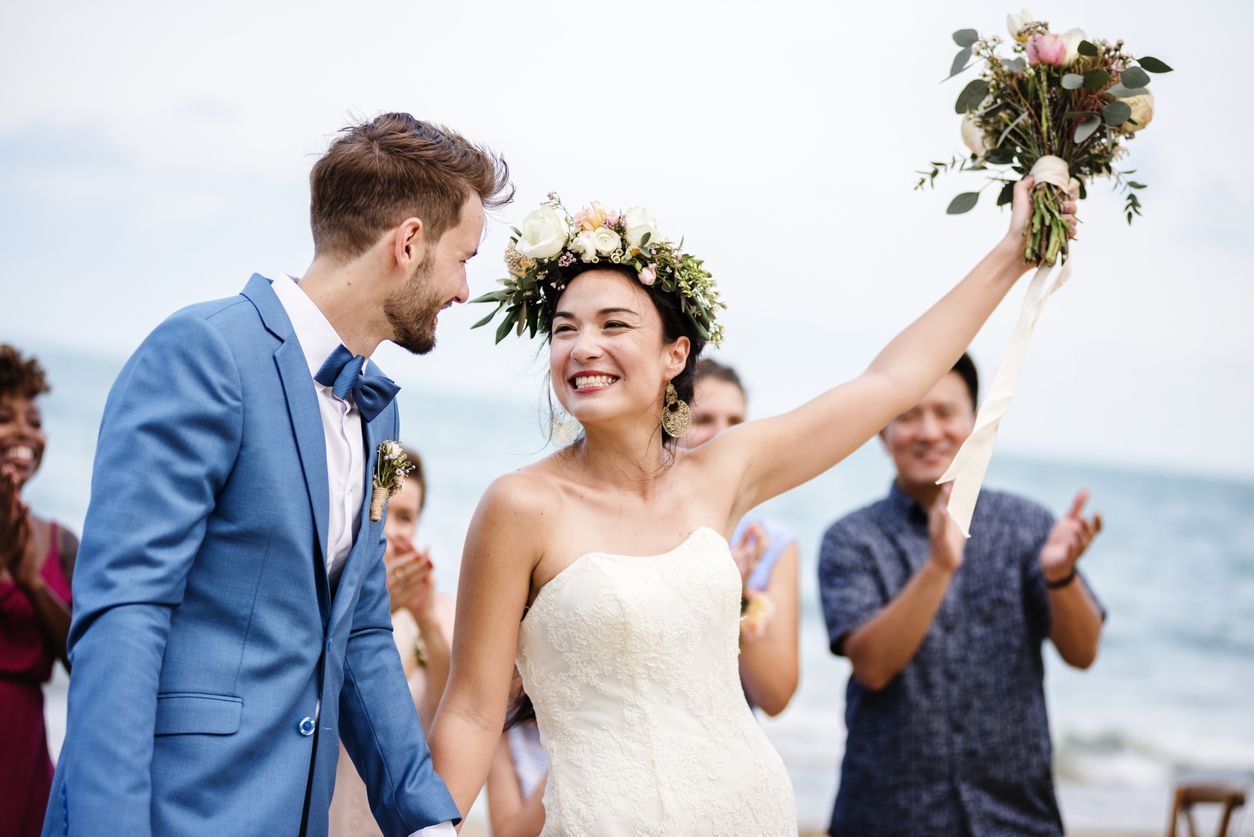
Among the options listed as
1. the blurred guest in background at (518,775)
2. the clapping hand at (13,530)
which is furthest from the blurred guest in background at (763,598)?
the clapping hand at (13,530)

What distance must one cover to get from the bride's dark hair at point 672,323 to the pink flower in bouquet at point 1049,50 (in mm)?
999

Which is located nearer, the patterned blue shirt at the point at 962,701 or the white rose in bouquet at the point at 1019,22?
the white rose in bouquet at the point at 1019,22

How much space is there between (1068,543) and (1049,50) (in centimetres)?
149

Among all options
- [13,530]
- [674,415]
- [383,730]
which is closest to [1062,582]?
[674,415]

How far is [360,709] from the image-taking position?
2.48m

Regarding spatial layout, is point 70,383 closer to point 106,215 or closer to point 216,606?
point 106,215

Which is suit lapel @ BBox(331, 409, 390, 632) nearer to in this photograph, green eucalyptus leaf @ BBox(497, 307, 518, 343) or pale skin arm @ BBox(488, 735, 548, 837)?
green eucalyptus leaf @ BBox(497, 307, 518, 343)

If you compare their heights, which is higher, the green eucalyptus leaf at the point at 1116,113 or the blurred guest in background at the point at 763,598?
the green eucalyptus leaf at the point at 1116,113

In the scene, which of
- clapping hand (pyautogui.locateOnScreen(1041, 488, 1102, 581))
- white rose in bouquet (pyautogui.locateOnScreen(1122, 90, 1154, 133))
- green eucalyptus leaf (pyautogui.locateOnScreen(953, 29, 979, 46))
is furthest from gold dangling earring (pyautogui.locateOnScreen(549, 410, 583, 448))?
clapping hand (pyautogui.locateOnScreen(1041, 488, 1102, 581))

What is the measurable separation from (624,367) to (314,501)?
0.80 meters

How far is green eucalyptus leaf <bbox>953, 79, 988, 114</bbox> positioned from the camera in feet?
10.0

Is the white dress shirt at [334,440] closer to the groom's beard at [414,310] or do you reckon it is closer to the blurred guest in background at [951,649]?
the groom's beard at [414,310]

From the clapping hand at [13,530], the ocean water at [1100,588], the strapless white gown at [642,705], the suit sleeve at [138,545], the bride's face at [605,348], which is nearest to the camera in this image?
the suit sleeve at [138,545]

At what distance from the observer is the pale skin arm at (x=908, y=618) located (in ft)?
11.9
